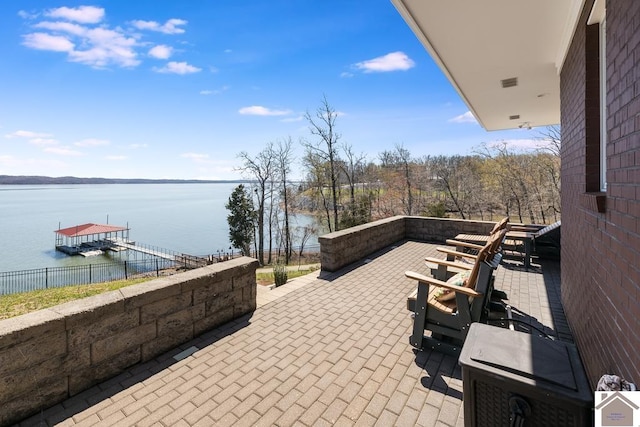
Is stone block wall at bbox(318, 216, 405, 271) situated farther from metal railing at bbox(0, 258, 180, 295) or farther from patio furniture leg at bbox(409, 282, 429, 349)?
metal railing at bbox(0, 258, 180, 295)

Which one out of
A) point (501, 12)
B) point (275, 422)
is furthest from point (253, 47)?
point (275, 422)

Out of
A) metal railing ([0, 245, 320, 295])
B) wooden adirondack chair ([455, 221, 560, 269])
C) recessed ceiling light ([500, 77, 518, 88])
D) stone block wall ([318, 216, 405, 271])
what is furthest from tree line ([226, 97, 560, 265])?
recessed ceiling light ([500, 77, 518, 88])

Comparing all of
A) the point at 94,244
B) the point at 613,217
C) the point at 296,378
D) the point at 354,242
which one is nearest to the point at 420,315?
the point at 296,378

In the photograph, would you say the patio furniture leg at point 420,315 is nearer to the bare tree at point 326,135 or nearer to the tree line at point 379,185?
the tree line at point 379,185

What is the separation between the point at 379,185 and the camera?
29297 mm

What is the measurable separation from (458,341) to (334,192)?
63.8 feet

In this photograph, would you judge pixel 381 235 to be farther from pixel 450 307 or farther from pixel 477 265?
pixel 477 265

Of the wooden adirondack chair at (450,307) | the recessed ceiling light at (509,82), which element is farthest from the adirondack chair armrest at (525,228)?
the wooden adirondack chair at (450,307)

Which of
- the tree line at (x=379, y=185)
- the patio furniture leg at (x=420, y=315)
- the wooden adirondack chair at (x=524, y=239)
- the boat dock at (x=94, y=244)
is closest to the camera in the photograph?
the patio furniture leg at (x=420, y=315)

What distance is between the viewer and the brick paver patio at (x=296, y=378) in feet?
7.21

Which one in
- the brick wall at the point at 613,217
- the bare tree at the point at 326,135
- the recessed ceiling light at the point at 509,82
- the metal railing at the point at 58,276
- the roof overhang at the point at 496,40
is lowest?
the metal railing at the point at 58,276

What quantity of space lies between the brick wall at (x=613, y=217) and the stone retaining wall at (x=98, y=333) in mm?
3370

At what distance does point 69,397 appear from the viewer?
7.88 ft

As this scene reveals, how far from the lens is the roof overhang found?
2.57 meters
